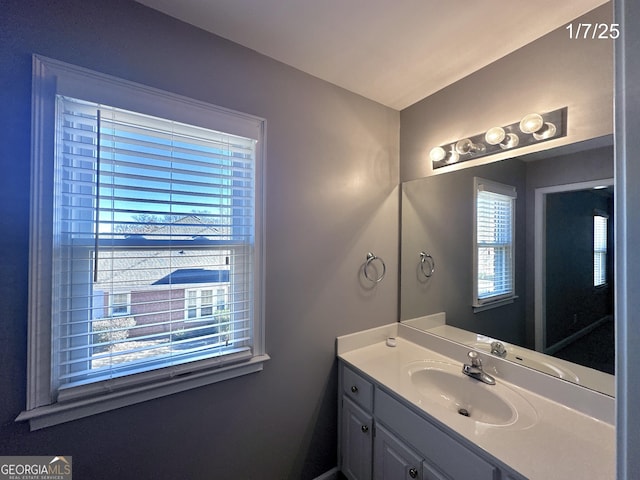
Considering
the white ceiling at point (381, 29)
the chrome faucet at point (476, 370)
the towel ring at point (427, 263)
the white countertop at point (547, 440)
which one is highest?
the white ceiling at point (381, 29)

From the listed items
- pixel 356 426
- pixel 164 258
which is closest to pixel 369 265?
pixel 356 426

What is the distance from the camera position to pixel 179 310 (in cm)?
116

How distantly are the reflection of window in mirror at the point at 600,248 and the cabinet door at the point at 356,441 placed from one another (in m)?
1.19

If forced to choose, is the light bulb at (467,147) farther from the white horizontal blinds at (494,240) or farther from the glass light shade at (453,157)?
the white horizontal blinds at (494,240)

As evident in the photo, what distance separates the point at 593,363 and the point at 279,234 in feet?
4.87

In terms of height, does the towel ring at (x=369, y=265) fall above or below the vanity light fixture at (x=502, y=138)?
below

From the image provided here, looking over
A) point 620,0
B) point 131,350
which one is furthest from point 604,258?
point 131,350

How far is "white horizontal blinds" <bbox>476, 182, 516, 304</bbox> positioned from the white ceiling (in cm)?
69

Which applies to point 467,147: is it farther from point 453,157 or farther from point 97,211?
point 97,211

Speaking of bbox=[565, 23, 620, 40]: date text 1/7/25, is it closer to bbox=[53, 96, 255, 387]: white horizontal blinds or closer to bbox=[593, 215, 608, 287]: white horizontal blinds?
bbox=[593, 215, 608, 287]: white horizontal blinds

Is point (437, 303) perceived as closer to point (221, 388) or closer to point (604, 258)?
point (604, 258)

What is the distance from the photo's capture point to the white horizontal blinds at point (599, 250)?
40.2 inches

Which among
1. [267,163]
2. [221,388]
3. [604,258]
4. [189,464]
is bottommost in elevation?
[189,464]

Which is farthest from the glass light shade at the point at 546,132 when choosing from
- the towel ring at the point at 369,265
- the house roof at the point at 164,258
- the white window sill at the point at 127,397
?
the white window sill at the point at 127,397
